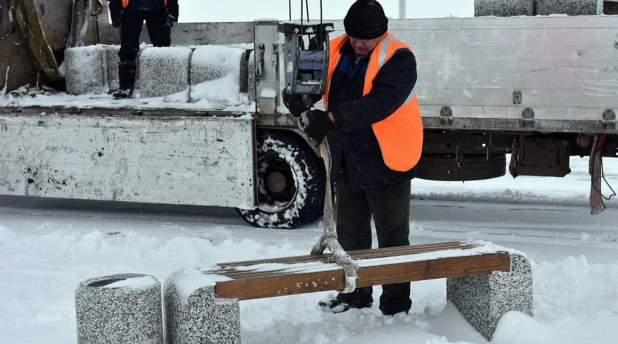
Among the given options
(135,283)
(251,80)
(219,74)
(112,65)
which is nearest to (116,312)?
(135,283)

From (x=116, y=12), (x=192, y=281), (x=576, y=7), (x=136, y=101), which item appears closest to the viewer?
(x=192, y=281)

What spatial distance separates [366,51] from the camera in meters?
4.59

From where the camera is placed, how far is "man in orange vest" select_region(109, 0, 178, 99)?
791cm

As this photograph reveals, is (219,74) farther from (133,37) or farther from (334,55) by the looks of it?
(334,55)

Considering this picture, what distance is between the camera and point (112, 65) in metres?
8.30

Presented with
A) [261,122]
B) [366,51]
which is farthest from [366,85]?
[261,122]

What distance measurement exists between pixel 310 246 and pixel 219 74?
5.70ft

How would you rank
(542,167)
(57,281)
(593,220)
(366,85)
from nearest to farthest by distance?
(366,85)
(57,281)
(542,167)
(593,220)

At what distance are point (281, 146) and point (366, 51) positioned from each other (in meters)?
2.91

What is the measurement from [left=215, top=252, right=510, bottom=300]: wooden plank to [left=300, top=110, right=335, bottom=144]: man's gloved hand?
0.78 metres

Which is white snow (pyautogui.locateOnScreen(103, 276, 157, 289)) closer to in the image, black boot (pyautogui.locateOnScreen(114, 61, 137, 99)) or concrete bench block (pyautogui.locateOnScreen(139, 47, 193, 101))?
concrete bench block (pyautogui.locateOnScreen(139, 47, 193, 101))

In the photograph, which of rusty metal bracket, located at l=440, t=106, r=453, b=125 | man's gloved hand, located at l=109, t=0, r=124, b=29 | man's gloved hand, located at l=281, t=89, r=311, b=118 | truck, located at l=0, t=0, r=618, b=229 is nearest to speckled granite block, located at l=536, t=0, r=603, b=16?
truck, located at l=0, t=0, r=618, b=229

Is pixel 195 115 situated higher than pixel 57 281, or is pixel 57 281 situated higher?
pixel 195 115

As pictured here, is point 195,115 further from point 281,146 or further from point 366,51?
point 366,51
